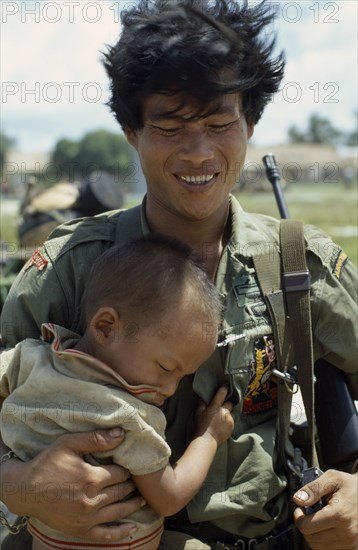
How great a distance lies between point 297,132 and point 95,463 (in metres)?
94.4

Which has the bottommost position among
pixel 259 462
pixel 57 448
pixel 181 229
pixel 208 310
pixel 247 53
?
pixel 259 462

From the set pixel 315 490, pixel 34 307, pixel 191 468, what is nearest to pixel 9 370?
pixel 34 307

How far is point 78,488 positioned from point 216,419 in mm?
459

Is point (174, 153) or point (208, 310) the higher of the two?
point (174, 153)

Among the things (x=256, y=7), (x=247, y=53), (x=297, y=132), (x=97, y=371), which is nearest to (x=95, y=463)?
(x=97, y=371)

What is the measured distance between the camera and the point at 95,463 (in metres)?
2.03

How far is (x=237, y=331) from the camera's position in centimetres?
234

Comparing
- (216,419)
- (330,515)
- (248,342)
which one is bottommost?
(330,515)

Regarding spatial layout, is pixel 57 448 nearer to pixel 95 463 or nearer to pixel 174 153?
pixel 95 463

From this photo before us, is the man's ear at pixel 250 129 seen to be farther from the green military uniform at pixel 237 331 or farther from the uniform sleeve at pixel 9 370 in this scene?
the uniform sleeve at pixel 9 370

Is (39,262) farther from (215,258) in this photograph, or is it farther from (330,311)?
(330,311)

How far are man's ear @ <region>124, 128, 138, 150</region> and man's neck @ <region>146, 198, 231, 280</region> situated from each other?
21cm

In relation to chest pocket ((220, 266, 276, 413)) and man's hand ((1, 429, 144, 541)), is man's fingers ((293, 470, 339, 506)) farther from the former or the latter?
man's hand ((1, 429, 144, 541))

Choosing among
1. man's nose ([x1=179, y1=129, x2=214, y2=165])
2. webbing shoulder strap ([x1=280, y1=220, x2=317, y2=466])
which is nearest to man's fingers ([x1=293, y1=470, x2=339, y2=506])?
webbing shoulder strap ([x1=280, y1=220, x2=317, y2=466])
